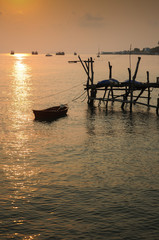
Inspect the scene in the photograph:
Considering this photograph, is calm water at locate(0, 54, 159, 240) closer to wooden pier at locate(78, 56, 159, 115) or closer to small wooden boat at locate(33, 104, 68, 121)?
small wooden boat at locate(33, 104, 68, 121)

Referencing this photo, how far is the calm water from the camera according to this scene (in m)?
17.4

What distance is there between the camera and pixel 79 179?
23438mm

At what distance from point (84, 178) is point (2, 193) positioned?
5.56 meters

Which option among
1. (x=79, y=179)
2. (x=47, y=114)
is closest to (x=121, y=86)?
(x=47, y=114)

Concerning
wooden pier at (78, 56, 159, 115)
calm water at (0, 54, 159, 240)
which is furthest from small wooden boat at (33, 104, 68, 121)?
wooden pier at (78, 56, 159, 115)

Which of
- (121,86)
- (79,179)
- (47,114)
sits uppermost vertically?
(121,86)

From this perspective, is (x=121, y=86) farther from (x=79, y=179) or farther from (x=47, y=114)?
(x=79, y=179)

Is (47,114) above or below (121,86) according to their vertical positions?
below

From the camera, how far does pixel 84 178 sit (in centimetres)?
2366

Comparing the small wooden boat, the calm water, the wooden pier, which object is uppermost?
the wooden pier

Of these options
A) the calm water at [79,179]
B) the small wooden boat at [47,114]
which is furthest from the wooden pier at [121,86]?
the small wooden boat at [47,114]

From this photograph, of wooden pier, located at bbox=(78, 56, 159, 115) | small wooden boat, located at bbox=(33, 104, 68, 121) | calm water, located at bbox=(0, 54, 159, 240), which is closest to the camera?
calm water, located at bbox=(0, 54, 159, 240)

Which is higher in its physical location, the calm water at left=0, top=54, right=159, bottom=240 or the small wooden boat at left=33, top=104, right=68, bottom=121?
the small wooden boat at left=33, top=104, right=68, bottom=121

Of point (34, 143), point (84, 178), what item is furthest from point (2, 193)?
point (34, 143)
